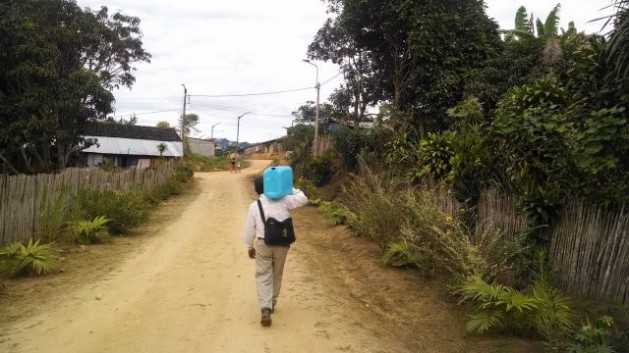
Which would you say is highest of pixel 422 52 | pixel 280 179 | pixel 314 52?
pixel 314 52

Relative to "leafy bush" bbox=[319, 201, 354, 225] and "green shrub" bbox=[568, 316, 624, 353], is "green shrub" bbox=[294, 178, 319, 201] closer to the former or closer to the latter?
"leafy bush" bbox=[319, 201, 354, 225]

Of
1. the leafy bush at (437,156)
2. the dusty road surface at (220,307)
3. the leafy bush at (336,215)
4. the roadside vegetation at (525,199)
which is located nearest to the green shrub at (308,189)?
the leafy bush at (336,215)

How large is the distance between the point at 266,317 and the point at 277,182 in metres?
1.36

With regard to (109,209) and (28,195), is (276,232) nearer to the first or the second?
(28,195)

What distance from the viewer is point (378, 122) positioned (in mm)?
17953

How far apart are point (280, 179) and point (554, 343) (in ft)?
9.49

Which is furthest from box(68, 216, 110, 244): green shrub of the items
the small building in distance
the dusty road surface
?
the small building in distance

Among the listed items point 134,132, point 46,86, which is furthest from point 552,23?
point 134,132

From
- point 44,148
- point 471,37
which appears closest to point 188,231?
point 471,37

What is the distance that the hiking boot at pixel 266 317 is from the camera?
5.22 metres

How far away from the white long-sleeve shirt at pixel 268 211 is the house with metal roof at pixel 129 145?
1411 inches

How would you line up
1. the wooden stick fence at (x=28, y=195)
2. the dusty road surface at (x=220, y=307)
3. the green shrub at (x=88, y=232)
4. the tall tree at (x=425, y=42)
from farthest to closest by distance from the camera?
the tall tree at (x=425, y=42), the green shrub at (x=88, y=232), the wooden stick fence at (x=28, y=195), the dusty road surface at (x=220, y=307)

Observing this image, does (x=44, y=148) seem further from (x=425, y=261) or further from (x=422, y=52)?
(x=425, y=261)

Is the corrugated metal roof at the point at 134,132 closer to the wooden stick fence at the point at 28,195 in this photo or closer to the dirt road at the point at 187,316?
the wooden stick fence at the point at 28,195
